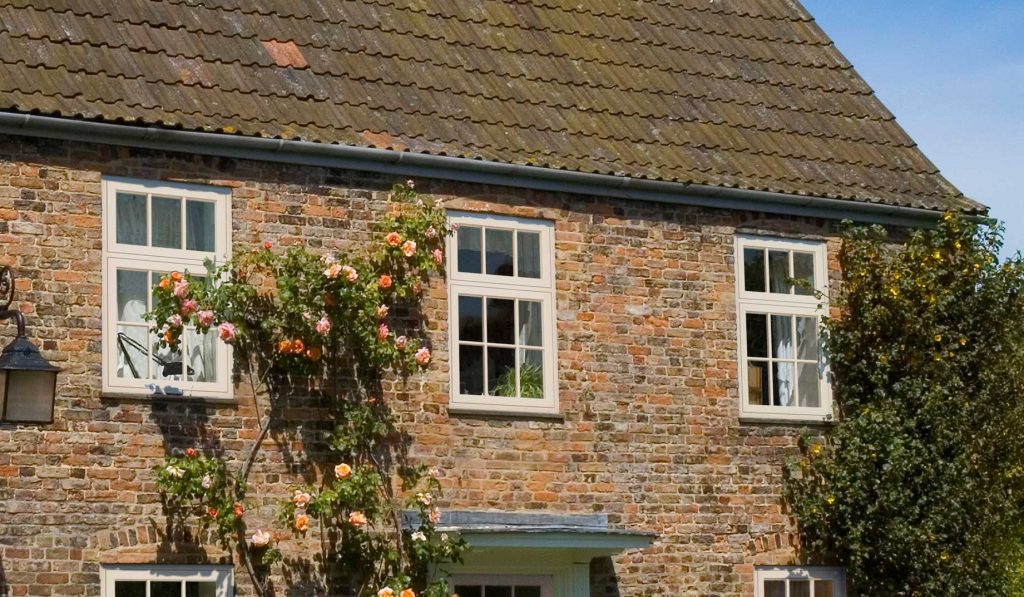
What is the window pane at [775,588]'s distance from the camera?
56.8ft

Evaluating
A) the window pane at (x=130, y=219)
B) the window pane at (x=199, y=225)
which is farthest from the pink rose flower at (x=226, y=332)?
the window pane at (x=130, y=219)

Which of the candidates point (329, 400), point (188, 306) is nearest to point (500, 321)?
point (329, 400)

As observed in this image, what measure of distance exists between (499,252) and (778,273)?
2.89 m

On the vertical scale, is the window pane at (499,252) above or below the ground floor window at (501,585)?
above

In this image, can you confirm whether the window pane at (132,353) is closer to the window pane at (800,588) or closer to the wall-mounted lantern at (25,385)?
the wall-mounted lantern at (25,385)

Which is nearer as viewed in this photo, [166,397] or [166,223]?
[166,397]

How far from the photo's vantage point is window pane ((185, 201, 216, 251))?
15.2 metres

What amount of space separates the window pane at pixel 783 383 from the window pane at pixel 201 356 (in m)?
5.34

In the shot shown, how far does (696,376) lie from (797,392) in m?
1.20

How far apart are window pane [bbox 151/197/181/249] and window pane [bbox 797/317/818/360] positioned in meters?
5.98

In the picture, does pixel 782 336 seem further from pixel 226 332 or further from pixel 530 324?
pixel 226 332

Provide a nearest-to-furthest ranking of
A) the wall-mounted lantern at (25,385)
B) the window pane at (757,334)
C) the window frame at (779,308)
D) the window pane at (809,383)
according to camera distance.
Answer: the wall-mounted lantern at (25,385), the window frame at (779,308), the window pane at (757,334), the window pane at (809,383)

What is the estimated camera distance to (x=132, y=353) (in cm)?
1478

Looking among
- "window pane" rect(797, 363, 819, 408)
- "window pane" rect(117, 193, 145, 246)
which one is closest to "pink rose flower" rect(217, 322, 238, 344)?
"window pane" rect(117, 193, 145, 246)
